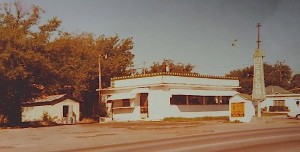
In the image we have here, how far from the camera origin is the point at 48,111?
4028 centimetres

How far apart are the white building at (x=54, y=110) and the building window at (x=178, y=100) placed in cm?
1085

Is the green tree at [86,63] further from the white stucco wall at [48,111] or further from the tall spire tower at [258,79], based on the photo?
the tall spire tower at [258,79]

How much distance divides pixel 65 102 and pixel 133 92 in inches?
299

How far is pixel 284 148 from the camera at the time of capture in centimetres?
1376

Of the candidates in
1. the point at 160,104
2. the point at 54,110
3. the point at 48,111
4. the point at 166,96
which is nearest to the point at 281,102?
the point at 166,96

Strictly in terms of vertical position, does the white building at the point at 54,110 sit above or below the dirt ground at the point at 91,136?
above

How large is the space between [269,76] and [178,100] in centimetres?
6314

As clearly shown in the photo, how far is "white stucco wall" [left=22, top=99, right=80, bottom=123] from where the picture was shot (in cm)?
4028

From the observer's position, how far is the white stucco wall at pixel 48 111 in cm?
4028

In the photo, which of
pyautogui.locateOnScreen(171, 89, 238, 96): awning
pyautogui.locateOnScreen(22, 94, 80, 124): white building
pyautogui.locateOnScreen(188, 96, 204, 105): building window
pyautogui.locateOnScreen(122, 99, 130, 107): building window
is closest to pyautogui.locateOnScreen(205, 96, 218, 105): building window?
pyautogui.locateOnScreen(171, 89, 238, 96): awning

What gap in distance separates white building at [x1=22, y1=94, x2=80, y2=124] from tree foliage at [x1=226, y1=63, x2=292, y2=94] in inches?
2231

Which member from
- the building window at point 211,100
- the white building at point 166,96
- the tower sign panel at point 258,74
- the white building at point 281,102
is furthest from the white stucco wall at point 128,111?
the white building at point 281,102

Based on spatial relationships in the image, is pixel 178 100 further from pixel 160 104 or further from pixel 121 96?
Result: pixel 121 96

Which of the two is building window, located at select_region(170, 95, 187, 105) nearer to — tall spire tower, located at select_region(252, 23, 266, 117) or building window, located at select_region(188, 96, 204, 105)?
building window, located at select_region(188, 96, 204, 105)
